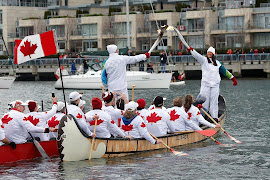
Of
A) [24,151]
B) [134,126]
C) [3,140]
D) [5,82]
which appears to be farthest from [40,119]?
[5,82]

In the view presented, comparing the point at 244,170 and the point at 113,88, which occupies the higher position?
the point at 113,88

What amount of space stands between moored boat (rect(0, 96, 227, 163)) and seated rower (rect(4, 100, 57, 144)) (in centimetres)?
27

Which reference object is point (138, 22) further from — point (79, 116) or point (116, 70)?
point (79, 116)

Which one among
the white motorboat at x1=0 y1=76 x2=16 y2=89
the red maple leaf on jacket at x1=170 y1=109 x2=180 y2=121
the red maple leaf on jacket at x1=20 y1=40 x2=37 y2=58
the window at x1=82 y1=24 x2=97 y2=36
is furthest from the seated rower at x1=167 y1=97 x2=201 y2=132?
the window at x1=82 y1=24 x2=97 y2=36

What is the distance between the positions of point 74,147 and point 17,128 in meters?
1.62

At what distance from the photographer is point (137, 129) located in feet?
63.7

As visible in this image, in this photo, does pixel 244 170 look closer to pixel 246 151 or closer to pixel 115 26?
pixel 246 151

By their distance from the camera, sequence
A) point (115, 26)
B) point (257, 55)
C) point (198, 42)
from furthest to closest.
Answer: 1. point (115, 26)
2. point (198, 42)
3. point (257, 55)

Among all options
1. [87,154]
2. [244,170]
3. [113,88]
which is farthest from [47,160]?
[244,170]

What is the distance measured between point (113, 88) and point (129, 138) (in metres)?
2.83

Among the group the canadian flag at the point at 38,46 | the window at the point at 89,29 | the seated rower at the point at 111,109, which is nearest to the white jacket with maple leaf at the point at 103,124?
the seated rower at the point at 111,109

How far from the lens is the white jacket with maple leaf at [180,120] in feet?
69.7

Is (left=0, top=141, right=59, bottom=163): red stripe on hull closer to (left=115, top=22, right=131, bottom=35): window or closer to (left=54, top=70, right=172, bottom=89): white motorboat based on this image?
(left=54, top=70, right=172, bottom=89): white motorboat

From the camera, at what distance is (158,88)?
57219mm
